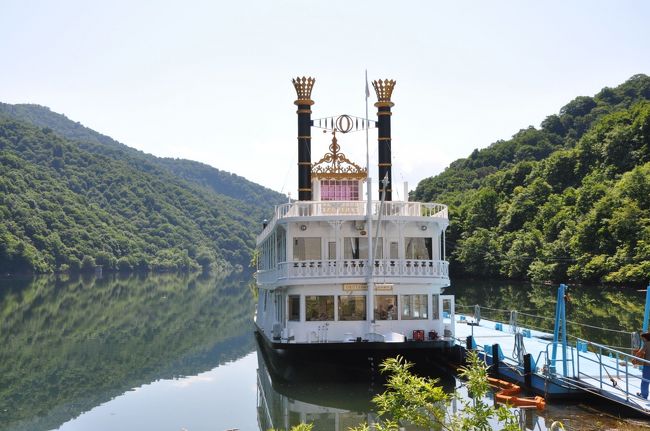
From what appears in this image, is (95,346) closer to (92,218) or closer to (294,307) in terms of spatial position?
(294,307)

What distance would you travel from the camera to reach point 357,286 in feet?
73.7

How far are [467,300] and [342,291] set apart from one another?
33492mm

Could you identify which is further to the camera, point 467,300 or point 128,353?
point 467,300

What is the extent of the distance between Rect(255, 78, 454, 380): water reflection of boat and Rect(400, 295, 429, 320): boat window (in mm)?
30

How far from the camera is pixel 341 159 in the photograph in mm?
29312

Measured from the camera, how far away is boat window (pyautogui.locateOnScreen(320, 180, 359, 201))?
29.3 meters

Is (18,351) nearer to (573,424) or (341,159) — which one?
(341,159)

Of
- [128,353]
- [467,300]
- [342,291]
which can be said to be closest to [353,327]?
[342,291]

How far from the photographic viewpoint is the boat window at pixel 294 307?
23125 millimetres

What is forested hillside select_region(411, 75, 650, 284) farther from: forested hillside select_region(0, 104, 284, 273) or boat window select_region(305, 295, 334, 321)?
forested hillside select_region(0, 104, 284, 273)

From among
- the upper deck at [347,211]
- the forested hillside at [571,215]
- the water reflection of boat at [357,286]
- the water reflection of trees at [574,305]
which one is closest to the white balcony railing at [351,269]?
the water reflection of boat at [357,286]

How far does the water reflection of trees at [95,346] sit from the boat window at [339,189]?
816 cm

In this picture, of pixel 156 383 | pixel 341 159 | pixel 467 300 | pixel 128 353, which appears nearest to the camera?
pixel 156 383

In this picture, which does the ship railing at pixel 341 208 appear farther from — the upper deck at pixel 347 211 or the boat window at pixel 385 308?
the boat window at pixel 385 308
